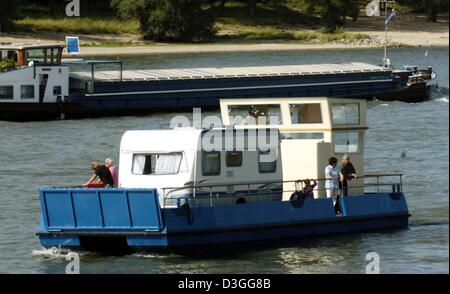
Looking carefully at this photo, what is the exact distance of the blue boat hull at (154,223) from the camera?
30.9 meters

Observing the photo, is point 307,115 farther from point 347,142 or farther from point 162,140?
point 162,140

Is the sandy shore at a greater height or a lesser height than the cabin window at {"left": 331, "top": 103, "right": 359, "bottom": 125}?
lesser

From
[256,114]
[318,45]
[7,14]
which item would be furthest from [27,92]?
[318,45]

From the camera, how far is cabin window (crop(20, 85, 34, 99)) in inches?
2655

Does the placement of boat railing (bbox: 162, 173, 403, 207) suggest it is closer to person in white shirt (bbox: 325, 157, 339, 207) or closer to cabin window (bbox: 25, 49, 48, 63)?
person in white shirt (bbox: 325, 157, 339, 207)

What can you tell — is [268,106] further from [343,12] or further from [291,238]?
[343,12]

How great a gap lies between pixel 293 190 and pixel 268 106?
277 centimetres

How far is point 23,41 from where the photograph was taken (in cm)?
10606

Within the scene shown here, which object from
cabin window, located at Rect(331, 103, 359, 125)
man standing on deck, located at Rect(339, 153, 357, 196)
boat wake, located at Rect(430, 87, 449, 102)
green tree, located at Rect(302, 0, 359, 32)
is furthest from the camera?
green tree, located at Rect(302, 0, 359, 32)

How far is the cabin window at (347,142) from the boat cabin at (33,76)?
33.9m

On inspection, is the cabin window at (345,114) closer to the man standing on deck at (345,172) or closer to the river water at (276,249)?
the man standing on deck at (345,172)

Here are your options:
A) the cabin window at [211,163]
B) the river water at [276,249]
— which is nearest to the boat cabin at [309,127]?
the river water at [276,249]

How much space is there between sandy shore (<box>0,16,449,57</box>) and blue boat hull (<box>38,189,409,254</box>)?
74.4 m

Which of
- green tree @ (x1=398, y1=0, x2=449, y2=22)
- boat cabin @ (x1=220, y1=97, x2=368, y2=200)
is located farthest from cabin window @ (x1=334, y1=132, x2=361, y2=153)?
green tree @ (x1=398, y1=0, x2=449, y2=22)
